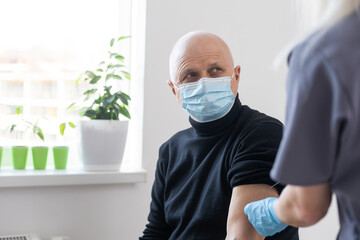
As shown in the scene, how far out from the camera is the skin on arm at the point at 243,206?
4.39ft

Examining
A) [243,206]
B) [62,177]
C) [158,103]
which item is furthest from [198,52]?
[62,177]

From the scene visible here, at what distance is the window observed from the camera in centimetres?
226

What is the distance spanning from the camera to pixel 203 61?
1.58 meters

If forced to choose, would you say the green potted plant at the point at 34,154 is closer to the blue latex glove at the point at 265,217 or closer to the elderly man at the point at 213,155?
the elderly man at the point at 213,155

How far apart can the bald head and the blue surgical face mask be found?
7 cm

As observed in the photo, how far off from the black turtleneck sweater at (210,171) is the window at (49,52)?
75 cm

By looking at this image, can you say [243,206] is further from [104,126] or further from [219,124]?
[104,126]

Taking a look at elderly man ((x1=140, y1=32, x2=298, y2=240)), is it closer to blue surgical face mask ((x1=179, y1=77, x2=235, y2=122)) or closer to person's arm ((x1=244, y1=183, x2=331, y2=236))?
blue surgical face mask ((x1=179, y1=77, x2=235, y2=122))

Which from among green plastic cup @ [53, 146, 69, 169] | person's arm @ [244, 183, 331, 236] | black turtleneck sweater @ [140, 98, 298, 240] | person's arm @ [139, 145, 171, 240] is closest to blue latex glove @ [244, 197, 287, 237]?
person's arm @ [244, 183, 331, 236]

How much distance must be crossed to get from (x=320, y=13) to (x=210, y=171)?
3.10 ft

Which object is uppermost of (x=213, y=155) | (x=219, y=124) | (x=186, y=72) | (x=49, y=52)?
(x=49, y=52)

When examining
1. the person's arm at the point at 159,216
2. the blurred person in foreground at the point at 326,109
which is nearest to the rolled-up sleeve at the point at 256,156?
the person's arm at the point at 159,216

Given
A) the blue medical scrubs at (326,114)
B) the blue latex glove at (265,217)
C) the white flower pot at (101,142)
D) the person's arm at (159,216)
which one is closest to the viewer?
the blue medical scrubs at (326,114)

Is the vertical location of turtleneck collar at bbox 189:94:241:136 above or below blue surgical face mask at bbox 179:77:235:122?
below
